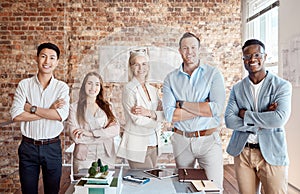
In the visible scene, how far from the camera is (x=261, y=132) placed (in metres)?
2.46

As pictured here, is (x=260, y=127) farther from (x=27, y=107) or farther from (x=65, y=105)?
(x=27, y=107)

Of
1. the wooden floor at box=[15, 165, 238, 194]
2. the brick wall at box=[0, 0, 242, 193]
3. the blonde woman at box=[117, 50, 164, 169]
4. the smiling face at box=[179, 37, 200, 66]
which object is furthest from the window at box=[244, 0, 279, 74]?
the blonde woman at box=[117, 50, 164, 169]

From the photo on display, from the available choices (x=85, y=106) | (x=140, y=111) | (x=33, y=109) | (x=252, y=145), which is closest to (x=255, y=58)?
(x=252, y=145)

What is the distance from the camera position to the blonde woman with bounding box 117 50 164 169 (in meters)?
2.68

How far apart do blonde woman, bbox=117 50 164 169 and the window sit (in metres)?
2.33

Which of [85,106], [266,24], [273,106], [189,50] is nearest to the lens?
[273,106]

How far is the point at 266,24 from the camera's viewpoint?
471cm

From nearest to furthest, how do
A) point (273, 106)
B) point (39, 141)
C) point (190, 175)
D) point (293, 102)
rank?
point (190, 175) < point (273, 106) < point (39, 141) < point (293, 102)

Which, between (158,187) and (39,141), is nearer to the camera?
(158,187)

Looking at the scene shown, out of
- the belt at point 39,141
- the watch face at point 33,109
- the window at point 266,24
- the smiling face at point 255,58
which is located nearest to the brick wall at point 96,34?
the belt at point 39,141

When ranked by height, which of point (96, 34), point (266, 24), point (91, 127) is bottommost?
point (91, 127)

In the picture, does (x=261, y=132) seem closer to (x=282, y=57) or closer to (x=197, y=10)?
(x=197, y=10)

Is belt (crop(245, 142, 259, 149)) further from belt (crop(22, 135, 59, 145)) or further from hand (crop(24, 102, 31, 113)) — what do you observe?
hand (crop(24, 102, 31, 113))

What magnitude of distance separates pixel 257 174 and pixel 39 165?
1563 mm
